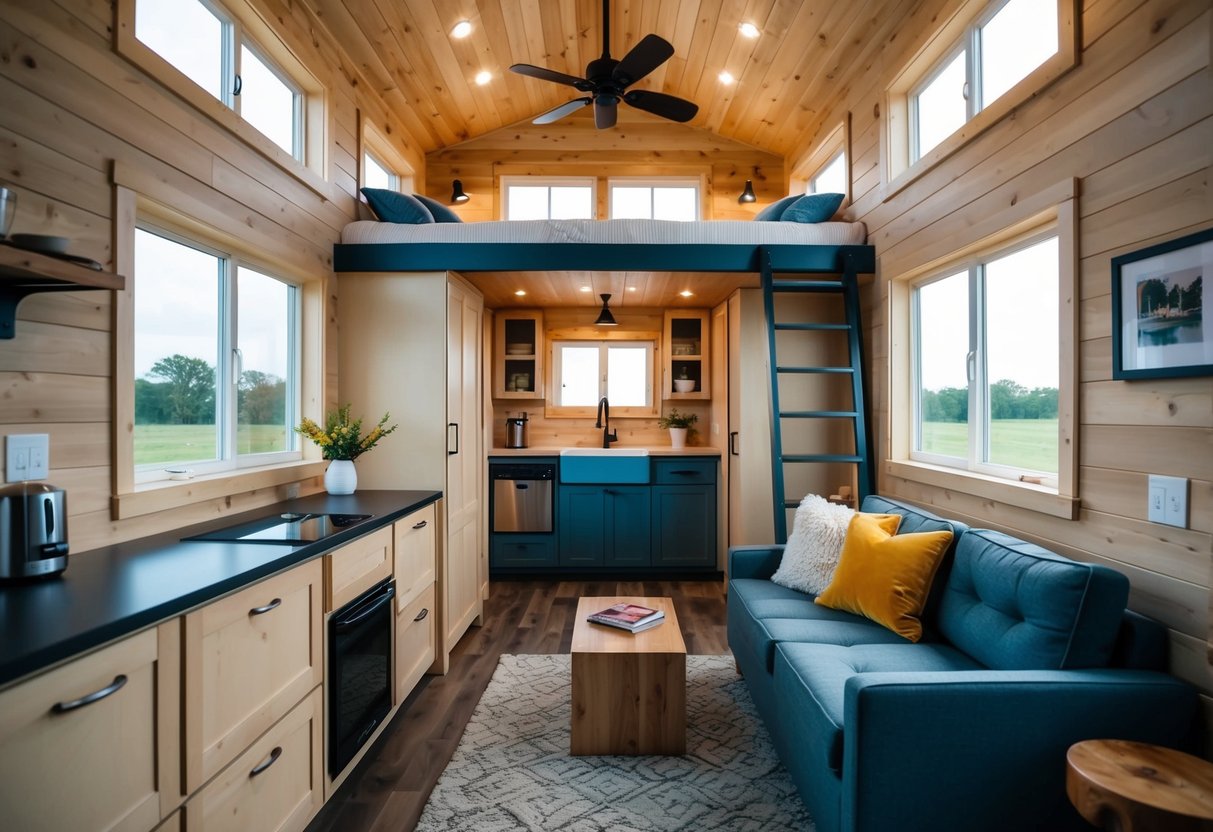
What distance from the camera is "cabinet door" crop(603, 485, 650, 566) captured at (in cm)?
479

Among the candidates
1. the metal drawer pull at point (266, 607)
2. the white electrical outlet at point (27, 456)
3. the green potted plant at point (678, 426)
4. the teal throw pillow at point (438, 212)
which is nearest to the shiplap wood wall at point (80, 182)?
the white electrical outlet at point (27, 456)

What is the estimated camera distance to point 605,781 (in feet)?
7.23

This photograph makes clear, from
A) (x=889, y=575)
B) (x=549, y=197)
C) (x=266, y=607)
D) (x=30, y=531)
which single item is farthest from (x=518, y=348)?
(x=30, y=531)

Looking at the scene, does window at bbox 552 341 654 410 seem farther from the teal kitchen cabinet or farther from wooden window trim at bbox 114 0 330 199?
wooden window trim at bbox 114 0 330 199

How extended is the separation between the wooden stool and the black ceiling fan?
9.27 ft

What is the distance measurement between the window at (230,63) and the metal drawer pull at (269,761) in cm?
207

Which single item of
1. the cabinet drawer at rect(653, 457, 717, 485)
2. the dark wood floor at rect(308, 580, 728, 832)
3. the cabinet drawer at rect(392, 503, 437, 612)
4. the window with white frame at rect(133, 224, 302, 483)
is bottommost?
the dark wood floor at rect(308, 580, 728, 832)

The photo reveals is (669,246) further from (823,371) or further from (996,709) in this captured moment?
(996,709)

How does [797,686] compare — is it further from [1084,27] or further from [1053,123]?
[1084,27]

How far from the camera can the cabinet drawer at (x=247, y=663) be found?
4.61ft

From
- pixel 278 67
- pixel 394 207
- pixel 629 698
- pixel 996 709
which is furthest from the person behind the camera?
pixel 394 207

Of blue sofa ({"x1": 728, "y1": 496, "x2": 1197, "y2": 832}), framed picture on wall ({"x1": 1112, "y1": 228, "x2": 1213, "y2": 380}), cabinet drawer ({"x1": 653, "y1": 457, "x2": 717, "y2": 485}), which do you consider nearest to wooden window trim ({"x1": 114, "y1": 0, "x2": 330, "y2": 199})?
blue sofa ({"x1": 728, "y1": 496, "x2": 1197, "y2": 832})

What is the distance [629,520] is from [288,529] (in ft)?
9.70

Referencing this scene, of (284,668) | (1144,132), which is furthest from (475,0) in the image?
(284,668)
